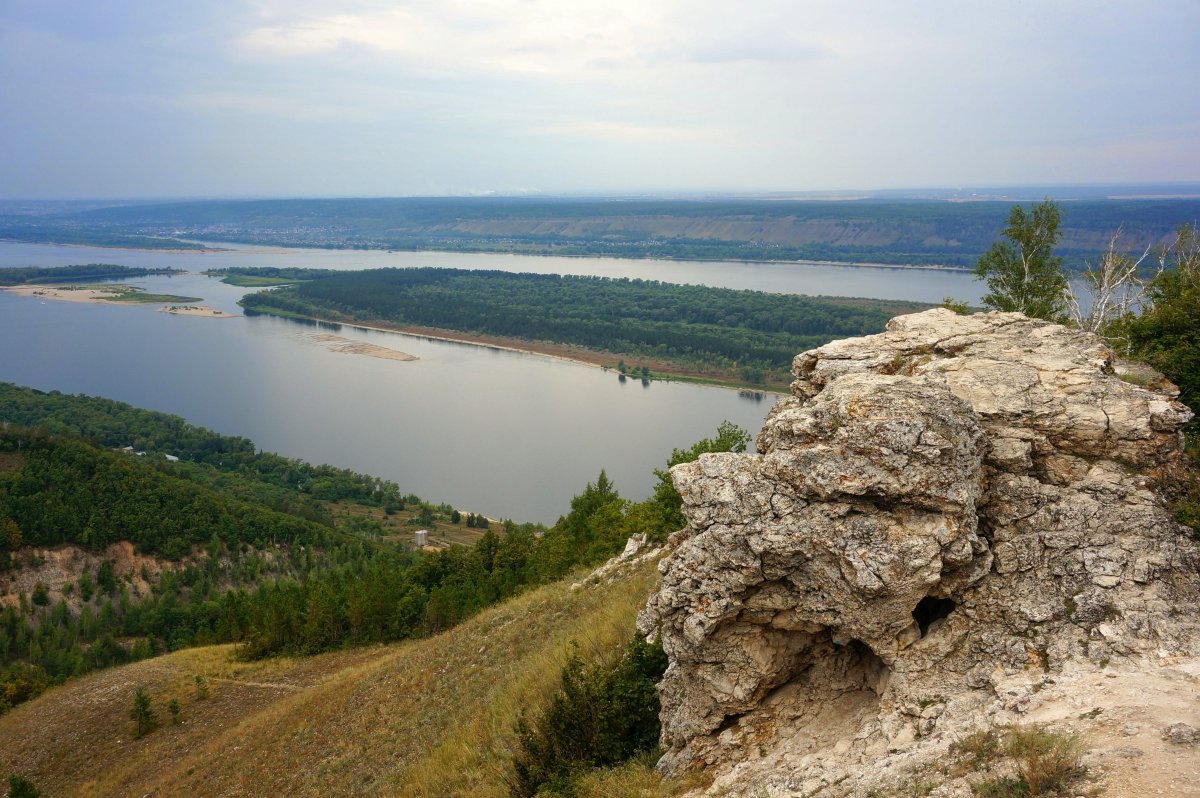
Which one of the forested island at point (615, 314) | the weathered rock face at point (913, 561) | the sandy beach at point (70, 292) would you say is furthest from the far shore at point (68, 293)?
the weathered rock face at point (913, 561)

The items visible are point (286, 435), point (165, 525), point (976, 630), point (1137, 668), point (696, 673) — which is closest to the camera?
point (1137, 668)

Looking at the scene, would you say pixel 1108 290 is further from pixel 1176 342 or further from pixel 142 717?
pixel 142 717

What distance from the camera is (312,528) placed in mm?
50406

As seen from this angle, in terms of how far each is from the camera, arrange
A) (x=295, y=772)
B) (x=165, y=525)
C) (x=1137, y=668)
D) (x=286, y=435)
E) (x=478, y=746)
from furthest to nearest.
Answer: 1. (x=286, y=435)
2. (x=165, y=525)
3. (x=295, y=772)
4. (x=478, y=746)
5. (x=1137, y=668)

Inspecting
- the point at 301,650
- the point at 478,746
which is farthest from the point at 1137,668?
the point at 301,650

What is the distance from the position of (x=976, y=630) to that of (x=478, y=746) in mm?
7040

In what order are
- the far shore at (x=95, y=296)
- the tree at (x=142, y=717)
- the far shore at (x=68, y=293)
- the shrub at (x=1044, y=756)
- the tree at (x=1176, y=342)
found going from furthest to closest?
the far shore at (x=68, y=293) < the far shore at (x=95, y=296) < the tree at (x=142, y=717) < the tree at (x=1176, y=342) < the shrub at (x=1044, y=756)

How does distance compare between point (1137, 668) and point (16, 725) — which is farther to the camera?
point (16, 725)

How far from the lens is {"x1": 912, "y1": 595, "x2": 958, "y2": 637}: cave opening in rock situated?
24.5 ft

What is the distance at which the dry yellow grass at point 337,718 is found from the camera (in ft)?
37.2

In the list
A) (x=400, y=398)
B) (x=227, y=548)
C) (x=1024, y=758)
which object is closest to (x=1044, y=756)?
(x=1024, y=758)

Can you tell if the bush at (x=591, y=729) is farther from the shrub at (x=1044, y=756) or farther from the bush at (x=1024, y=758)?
the shrub at (x=1044, y=756)

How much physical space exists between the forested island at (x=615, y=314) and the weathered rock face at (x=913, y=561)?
7282 cm

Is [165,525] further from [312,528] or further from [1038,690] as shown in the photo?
[1038,690]
